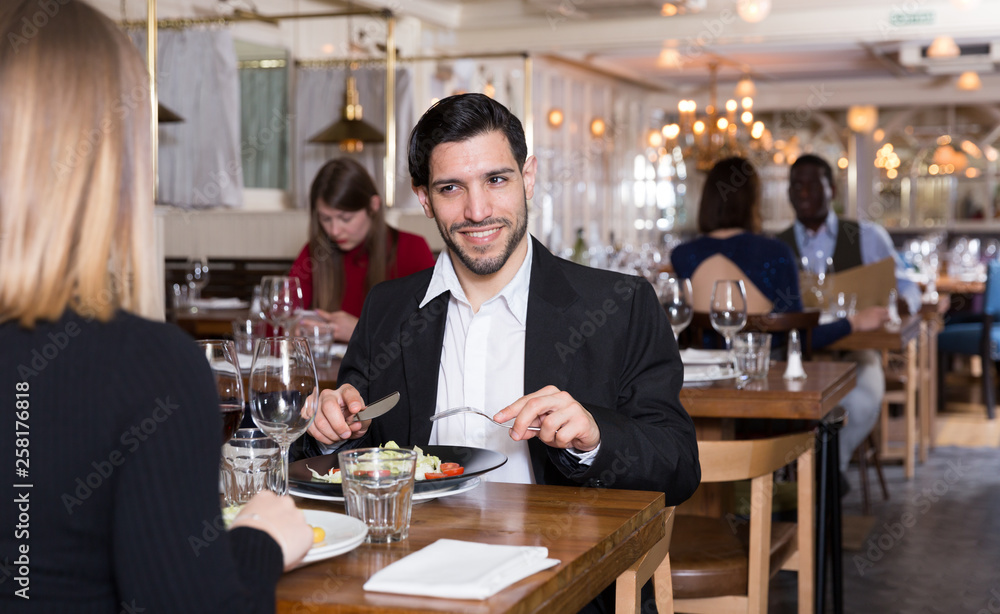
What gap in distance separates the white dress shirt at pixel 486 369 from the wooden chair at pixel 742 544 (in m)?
0.36

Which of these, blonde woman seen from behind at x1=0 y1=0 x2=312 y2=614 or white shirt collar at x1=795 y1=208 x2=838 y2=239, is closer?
blonde woman seen from behind at x1=0 y1=0 x2=312 y2=614

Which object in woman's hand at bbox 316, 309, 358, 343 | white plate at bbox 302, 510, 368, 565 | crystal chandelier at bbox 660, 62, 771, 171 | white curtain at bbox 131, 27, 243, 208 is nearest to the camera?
white plate at bbox 302, 510, 368, 565

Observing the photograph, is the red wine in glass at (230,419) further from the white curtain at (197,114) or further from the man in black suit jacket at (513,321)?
the white curtain at (197,114)

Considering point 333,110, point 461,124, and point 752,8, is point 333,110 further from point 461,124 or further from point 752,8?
point 461,124

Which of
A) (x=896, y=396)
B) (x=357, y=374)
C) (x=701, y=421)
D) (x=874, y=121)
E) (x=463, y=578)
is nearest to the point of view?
(x=463, y=578)

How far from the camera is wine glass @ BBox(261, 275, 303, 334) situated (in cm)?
341

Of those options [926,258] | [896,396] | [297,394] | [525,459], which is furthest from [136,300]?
[926,258]

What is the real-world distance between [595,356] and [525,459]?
218 mm

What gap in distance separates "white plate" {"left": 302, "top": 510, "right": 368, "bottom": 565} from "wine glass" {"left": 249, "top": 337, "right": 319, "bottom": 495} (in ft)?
0.41

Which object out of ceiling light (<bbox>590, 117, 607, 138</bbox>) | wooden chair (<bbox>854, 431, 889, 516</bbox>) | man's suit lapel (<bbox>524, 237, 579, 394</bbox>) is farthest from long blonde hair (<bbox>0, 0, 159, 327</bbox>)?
ceiling light (<bbox>590, 117, 607, 138</bbox>)

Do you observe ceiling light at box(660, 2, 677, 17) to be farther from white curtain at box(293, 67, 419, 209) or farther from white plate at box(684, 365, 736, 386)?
white plate at box(684, 365, 736, 386)

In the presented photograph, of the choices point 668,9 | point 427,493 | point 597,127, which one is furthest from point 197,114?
point 597,127

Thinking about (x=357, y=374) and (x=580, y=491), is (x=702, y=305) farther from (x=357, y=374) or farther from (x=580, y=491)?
(x=580, y=491)

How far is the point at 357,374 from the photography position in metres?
2.05
